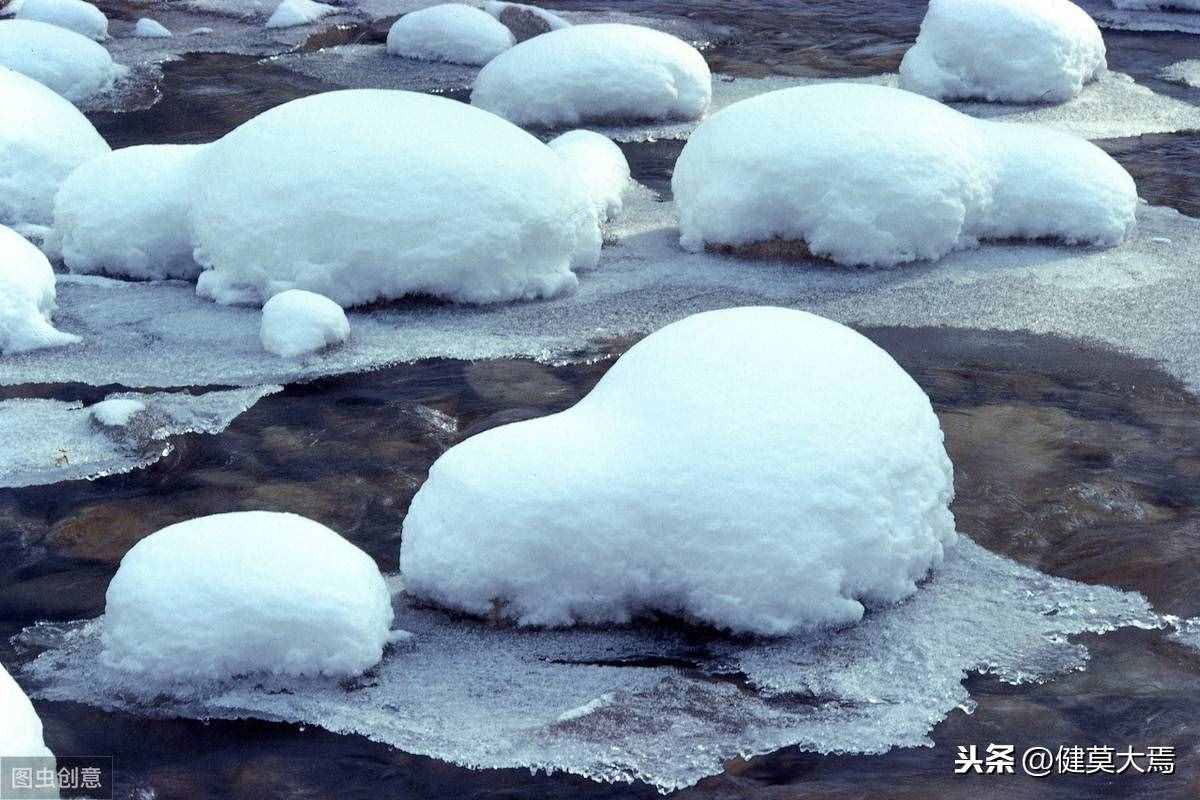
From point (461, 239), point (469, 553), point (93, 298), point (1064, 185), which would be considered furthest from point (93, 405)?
point (1064, 185)

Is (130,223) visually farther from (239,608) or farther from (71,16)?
(71,16)

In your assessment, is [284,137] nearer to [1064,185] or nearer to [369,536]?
[369,536]

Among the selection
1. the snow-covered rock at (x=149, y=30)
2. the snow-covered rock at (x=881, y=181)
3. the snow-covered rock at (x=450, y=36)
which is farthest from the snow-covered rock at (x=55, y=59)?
the snow-covered rock at (x=881, y=181)

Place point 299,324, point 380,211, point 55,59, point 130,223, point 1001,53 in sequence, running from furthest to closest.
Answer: point 55,59 < point 1001,53 < point 130,223 < point 380,211 < point 299,324

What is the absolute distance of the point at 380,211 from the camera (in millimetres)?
5852

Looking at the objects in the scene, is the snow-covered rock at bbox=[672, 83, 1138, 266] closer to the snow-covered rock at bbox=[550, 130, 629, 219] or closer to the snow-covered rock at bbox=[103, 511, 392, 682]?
the snow-covered rock at bbox=[550, 130, 629, 219]

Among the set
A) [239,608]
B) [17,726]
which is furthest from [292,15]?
[17,726]

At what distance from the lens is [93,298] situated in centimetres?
604

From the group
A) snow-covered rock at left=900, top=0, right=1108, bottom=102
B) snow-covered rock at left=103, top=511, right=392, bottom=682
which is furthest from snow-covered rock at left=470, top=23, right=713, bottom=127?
snow-covered rock at left=103, top=511, right=392, bottom=682

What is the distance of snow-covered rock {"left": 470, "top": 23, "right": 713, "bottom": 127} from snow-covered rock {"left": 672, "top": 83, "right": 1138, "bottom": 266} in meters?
2.08

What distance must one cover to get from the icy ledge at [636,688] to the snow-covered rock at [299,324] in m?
1.85

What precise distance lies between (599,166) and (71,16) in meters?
6.00

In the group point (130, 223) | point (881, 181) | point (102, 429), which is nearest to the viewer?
point (102, 429)

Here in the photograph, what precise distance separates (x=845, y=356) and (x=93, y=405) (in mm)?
2470
